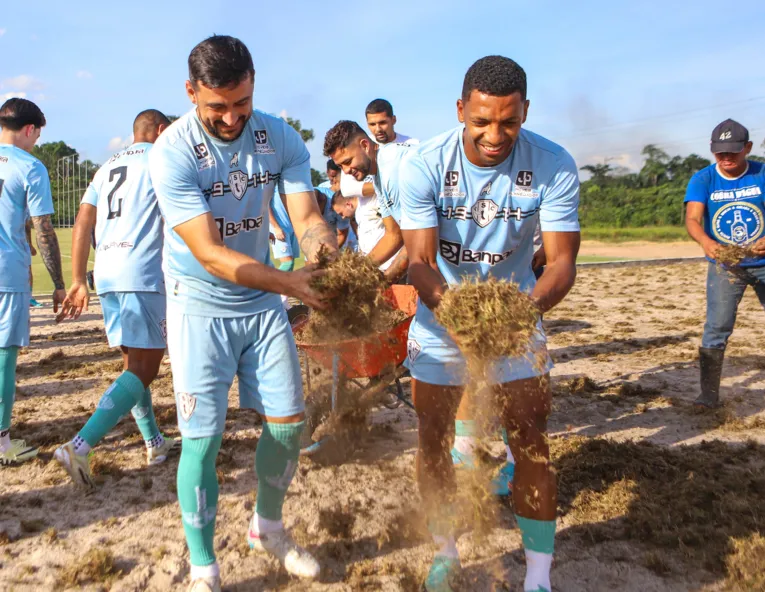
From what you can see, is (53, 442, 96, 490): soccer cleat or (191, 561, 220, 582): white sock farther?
(53, 442, 96, 490): soccer cleat

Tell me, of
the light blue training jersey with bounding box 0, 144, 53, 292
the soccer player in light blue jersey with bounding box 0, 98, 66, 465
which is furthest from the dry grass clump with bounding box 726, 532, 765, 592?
the light blue training jersey with bounding box 0, 144, 53, 292

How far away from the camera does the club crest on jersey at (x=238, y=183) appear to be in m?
2.94

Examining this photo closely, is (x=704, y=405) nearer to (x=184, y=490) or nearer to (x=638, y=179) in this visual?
(x=184, y=490)

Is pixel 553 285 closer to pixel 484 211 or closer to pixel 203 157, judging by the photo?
pixel 484 211

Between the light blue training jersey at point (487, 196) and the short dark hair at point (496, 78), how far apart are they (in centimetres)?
25

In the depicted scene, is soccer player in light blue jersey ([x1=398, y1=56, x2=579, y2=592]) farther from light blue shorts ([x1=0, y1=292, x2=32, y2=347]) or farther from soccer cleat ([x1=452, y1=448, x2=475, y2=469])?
light blue shorts ([x1=0, y1=292, x2=32, y2=347])

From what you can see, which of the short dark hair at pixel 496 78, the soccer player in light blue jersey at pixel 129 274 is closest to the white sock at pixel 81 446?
the soccer player in light blue jersey at pixel 129 274

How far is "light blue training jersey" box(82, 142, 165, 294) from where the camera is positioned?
4312mm

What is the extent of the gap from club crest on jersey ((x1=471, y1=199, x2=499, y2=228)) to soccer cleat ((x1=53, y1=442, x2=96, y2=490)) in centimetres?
266

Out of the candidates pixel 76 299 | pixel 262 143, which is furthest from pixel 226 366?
pixel 76 299

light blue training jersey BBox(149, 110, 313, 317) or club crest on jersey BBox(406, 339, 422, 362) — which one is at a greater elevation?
light blue training jersey BBox(149, 110, 313, 317)

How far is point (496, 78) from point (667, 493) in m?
2.61

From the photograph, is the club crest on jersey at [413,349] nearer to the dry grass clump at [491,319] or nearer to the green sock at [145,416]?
the dry grass clump at [491,319]

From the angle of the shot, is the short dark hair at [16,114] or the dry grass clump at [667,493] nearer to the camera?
the dry grass clump at [667,493]
